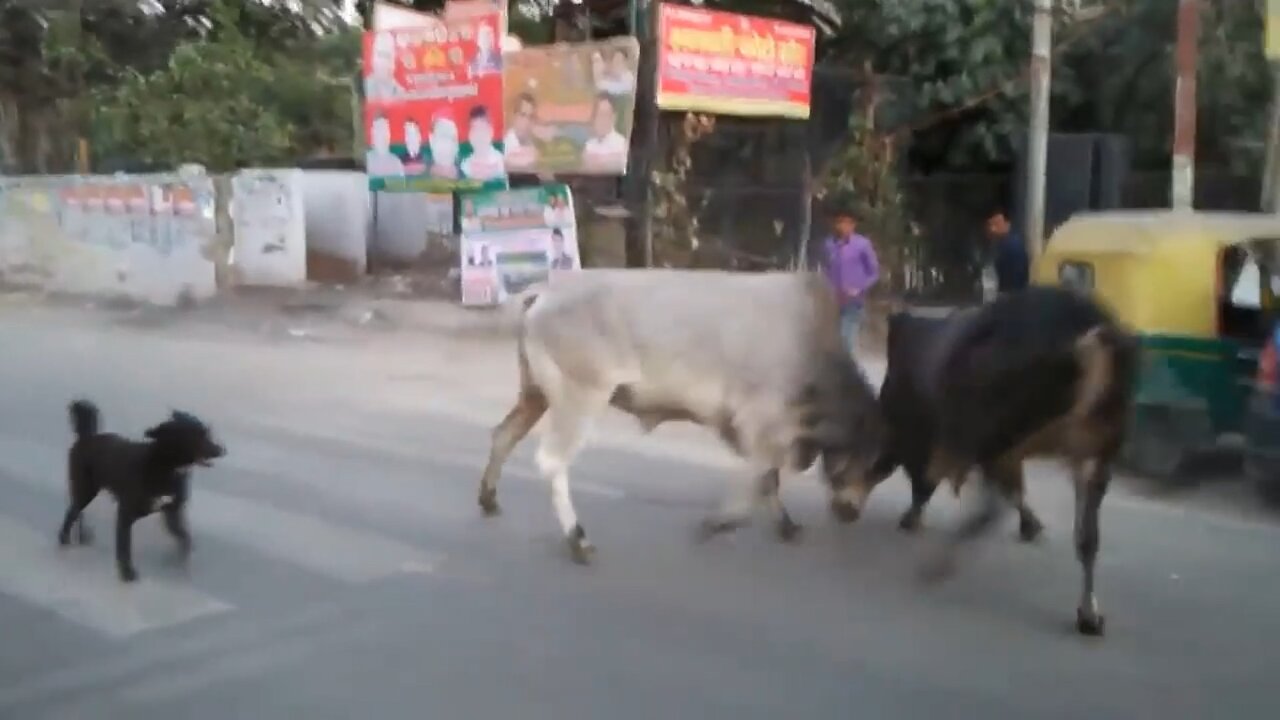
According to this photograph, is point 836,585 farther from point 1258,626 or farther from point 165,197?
point 165,197

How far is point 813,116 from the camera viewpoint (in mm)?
18719

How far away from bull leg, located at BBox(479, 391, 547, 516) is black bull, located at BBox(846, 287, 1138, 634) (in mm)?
2317

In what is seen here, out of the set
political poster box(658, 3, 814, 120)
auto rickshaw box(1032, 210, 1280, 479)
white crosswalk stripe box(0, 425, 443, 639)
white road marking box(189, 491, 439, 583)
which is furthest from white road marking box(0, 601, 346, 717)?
political poster box(658, 3, 814, 120)

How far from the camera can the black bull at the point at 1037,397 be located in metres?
5.56

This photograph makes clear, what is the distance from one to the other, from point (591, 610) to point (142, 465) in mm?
2131

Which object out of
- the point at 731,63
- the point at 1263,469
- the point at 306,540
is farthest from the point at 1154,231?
the point at 731,63

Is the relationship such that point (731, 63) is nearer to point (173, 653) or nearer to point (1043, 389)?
point (1043, 389)

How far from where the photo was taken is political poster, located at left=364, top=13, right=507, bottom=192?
17.2 metres

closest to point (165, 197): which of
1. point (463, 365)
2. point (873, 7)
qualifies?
point (463, 365)

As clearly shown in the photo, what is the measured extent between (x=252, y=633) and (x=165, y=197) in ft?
56.6

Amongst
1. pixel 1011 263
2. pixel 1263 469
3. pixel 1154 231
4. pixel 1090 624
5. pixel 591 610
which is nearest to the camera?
pixel 1090 624

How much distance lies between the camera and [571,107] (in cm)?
1645

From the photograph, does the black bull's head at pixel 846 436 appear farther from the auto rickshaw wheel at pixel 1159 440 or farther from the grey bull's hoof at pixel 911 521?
the auto rickshaw wheel at pixel 1159 440

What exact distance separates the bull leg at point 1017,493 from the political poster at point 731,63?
9.52m
